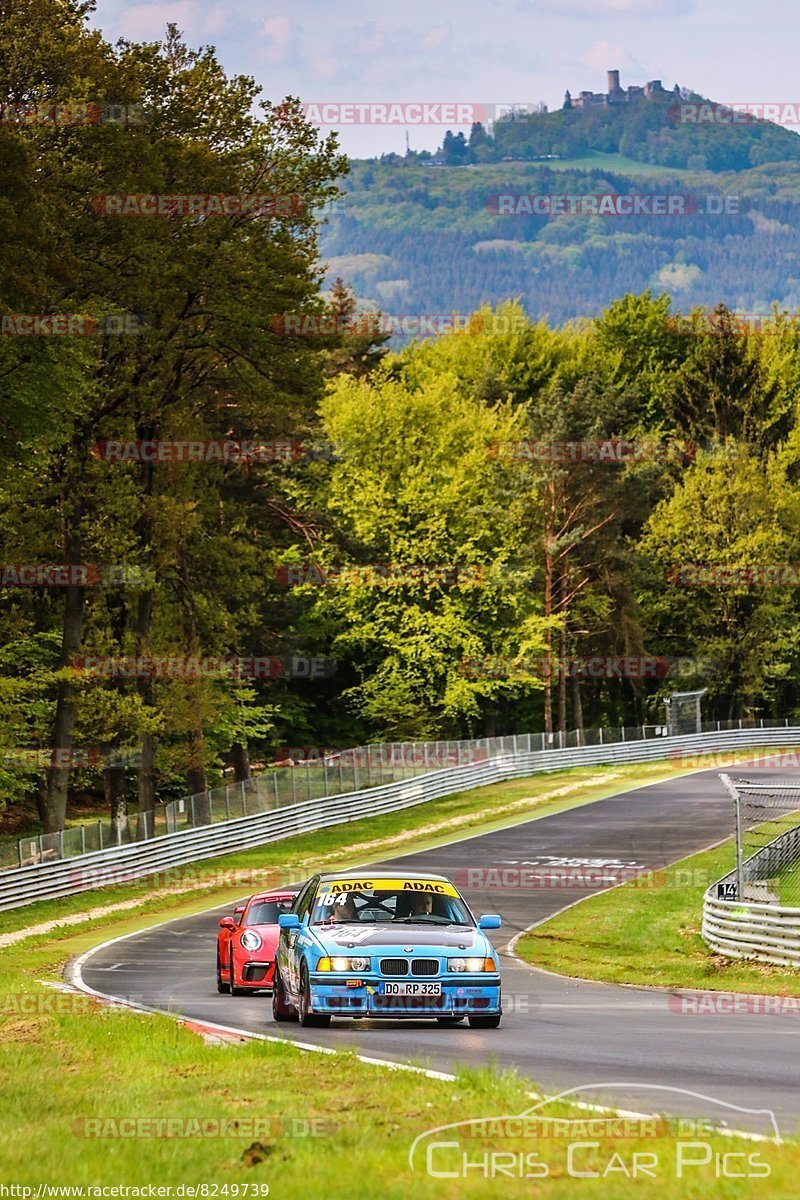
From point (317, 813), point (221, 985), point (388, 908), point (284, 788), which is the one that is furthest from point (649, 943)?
point (317, 813)

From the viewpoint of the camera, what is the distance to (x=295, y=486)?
70.4 meters

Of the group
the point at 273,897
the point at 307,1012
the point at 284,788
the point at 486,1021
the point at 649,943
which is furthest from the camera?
the point at 284,788

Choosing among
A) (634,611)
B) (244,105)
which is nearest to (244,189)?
(244,105)

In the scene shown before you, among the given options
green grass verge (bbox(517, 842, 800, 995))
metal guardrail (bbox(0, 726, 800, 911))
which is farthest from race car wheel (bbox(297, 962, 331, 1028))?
metal guardrail (bbox(0, 726, 800, 911))

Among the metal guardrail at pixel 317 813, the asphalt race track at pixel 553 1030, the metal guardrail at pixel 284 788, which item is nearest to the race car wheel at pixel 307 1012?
the asphalt race track at pixel 553 1030

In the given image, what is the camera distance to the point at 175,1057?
41.9 feet

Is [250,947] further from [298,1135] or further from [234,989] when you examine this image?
[298,1135]

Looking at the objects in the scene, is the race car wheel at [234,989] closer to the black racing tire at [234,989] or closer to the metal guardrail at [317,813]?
the black racing tire at [234,989]

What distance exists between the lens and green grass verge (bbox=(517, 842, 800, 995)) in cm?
2400

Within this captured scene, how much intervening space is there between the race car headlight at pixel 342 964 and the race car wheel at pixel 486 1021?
3.72ft

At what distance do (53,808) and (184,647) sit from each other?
7.12 m

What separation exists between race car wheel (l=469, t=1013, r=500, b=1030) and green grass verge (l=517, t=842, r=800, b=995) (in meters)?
6.62

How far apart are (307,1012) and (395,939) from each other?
1142mm

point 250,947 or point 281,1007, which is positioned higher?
point 281,1007
